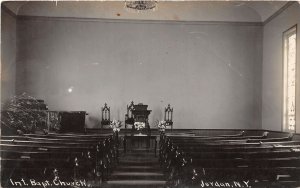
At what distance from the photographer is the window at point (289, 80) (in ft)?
36.9


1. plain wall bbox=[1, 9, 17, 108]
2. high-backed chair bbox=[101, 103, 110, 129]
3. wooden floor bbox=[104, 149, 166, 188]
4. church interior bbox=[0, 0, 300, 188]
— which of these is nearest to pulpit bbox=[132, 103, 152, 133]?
church interior bbox=[0, 0, 300, 188]

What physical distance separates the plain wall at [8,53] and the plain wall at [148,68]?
0.85 ft

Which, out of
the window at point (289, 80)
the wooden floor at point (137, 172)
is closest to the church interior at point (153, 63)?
the window at point (289, 80)

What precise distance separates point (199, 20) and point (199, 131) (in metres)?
4.42

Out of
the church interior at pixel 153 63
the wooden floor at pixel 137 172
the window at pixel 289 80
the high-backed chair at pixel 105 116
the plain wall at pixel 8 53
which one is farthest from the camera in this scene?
the church interior at pixel 153 63

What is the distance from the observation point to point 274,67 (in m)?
12.5

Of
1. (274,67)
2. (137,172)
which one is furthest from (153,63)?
(137,172)

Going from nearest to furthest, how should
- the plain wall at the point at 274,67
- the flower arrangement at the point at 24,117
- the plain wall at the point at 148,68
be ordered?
1. the flower arrangement at the point at 24,117
2. the plain wall at the point at 274,67
3. the plain wall at the point at 148,68

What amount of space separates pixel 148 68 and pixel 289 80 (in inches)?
205

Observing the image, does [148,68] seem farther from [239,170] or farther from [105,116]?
A: [239,170]

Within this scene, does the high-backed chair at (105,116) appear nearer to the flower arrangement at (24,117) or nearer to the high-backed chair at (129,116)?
the high-backed chair at (129,116)

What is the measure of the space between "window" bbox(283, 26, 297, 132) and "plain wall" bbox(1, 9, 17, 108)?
9767 mm

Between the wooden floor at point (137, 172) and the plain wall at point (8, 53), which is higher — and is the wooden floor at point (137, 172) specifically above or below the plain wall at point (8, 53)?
below

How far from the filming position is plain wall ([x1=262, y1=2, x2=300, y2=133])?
11508 mm
